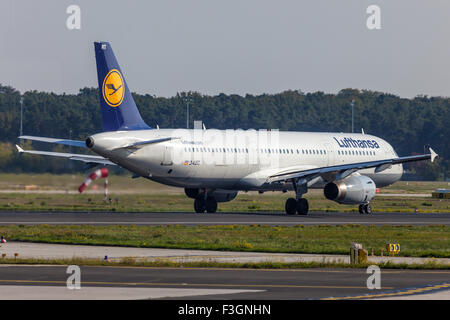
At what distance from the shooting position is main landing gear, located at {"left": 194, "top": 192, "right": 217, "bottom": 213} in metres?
56.9

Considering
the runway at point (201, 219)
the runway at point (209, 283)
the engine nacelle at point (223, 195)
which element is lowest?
the runway at point (209, 283)

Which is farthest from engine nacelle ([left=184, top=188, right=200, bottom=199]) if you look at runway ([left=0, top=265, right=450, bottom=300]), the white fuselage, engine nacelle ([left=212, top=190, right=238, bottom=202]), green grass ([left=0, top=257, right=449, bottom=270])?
runway ([left=0, top=265, right=450, bottom=300])

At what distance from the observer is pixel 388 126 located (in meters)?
138

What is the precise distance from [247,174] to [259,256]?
26.0 m

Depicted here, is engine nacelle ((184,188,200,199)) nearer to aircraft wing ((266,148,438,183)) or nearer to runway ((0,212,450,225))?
runway ((0,212,450,225))

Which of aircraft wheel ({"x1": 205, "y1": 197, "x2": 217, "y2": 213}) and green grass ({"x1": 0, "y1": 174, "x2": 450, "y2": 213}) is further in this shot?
aircraft wheel ({"x1": 205, "y1": 197, "x2": 217, "y2": 213})

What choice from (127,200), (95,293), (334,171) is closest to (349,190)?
(334,171)

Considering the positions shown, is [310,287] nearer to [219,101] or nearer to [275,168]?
[275,168]

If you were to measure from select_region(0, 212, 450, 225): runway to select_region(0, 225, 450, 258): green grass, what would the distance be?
3.47 meters

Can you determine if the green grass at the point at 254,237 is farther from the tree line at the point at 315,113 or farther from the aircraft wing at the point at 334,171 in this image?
the tree line at the point at 315,113

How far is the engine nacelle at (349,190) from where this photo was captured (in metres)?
53.8

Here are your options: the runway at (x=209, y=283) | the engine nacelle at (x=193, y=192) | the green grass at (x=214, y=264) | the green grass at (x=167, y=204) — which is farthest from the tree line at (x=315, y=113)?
the runway at (x=209, y=283)

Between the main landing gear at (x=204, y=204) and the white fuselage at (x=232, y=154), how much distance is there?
166 centimetres

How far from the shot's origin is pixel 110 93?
49.9m
